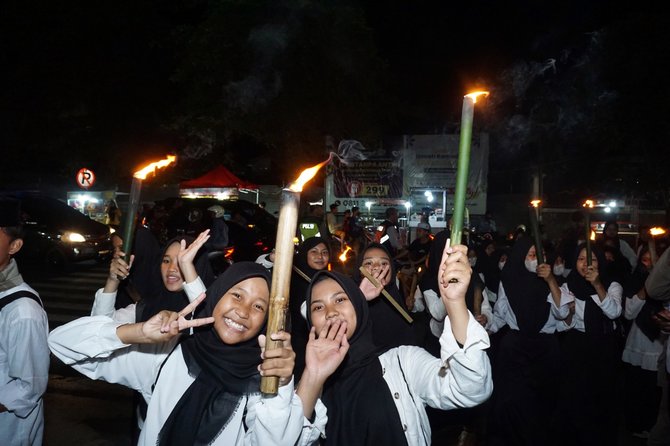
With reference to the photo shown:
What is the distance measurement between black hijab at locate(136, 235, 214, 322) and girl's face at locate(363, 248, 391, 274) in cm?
126

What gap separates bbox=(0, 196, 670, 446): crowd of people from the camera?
2037mm

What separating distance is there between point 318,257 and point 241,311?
2.80 metres

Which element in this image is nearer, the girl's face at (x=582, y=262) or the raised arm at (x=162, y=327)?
the raised arm at (x=162, y=327)

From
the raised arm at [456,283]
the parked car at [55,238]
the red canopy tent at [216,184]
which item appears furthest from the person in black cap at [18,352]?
the red canopy tent at [216,184]

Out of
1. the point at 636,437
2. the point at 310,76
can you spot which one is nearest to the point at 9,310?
the point at 636,437

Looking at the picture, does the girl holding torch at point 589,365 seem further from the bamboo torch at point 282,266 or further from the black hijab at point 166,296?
the bamboo torch at point 282,266

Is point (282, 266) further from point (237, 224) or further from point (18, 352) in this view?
point (237, 224)

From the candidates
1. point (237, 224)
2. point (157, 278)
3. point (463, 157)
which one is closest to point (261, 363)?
point (463, 157)

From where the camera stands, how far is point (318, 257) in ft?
17.2

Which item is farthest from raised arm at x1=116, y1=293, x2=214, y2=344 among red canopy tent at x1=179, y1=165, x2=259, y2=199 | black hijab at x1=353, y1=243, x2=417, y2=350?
red canopy tent at x1=179, y1=165, x2=259, y2=199

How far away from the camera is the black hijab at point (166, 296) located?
3553 mm

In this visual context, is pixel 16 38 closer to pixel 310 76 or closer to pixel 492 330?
pixel 310 76

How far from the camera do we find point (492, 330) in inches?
200

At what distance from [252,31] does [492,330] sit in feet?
47.7
